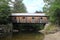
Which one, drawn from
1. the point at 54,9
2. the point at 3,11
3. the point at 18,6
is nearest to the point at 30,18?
the point at 3,11

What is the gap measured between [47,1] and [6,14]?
1315 centimetres

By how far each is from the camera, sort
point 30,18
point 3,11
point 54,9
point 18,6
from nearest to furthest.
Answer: point 54,9 < point 3,11 < point 30,18 < point 18,6

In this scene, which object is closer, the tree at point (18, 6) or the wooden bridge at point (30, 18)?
the wooden bridge at point (30, 18)

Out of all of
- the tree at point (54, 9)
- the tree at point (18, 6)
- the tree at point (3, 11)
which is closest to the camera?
the tree at point (54, 9)

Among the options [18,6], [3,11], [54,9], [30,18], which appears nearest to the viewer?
[54,9]

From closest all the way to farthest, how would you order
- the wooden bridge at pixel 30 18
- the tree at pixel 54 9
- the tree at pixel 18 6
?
the tree at pixel 54 9
the wooden bridge at pixel 30 18
the tree at pixel 18 6

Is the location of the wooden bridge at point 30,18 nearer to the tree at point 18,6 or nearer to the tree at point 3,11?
the tree at point 3,11

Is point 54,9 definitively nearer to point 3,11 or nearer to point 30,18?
point 3,11

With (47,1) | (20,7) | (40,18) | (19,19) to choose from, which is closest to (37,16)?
(40,18)

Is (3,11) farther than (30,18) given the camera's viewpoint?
No

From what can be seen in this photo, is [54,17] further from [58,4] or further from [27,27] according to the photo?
[27,27]

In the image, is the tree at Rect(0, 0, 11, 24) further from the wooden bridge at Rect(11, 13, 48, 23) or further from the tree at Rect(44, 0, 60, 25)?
the tree at Rect(44, 0, 60, 25)

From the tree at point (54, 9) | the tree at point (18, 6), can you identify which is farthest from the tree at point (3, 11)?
the tree at point (18, 6)

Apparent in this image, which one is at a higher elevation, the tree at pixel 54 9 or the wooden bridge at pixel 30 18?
the tree at pixel 54 9
